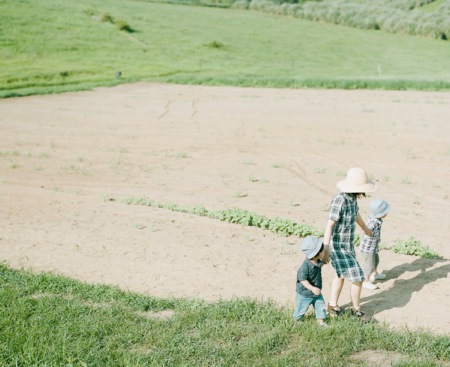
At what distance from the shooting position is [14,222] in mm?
11117

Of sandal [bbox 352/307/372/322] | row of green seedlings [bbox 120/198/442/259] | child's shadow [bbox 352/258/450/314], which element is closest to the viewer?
sandal [bbox 352/307/372/322]

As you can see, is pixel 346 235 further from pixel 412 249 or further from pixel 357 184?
pixel 412 249

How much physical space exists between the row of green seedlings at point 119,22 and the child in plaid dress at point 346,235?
45.8m

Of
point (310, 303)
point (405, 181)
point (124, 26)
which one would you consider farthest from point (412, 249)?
point (124, 26)

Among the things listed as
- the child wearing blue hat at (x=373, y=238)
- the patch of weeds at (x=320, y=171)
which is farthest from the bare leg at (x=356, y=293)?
the patch of weeds at (x=320, y=171)

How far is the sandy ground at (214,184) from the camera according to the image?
28.3ft

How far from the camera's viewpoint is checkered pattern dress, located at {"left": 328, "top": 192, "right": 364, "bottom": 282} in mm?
7145

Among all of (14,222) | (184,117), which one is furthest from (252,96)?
(14,222)

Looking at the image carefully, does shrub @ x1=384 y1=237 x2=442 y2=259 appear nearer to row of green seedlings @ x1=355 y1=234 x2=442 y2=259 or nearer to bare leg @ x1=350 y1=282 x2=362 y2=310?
row of green seedlings @ x1=355 y1=234 x2=442 y2=259

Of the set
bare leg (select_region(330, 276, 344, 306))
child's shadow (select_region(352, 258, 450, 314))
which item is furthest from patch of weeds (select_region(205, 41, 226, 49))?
bare leg (select_region(330, 276, 344, 306))

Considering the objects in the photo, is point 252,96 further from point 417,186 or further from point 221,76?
point 417,186

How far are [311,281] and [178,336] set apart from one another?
168 centimetres

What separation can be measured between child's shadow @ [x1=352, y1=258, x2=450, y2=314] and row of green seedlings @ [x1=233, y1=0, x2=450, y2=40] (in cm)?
4919

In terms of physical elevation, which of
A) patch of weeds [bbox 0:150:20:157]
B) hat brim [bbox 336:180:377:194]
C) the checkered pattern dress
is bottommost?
patch of weeds [bbox 0:150:20:157]
